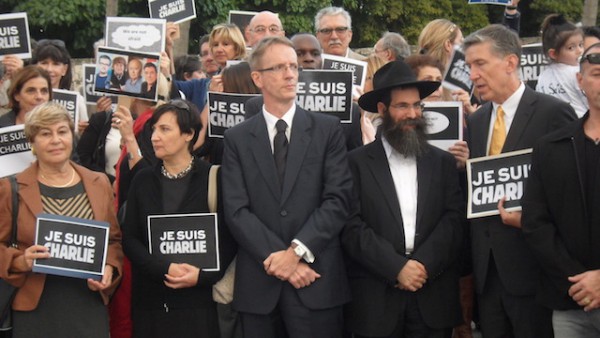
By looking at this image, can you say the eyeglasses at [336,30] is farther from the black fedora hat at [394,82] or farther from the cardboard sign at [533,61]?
the black fedora hat at [394,82]

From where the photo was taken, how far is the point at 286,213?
645 centimetres

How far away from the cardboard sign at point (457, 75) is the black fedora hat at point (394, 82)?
1.71 m

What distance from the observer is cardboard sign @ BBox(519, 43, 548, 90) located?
32.2 feet

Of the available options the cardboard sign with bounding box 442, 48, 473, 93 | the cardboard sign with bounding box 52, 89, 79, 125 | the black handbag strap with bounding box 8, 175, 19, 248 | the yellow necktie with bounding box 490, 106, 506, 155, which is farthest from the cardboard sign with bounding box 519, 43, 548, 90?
the black handbag strap with bounding box 8, 175, 19, 248

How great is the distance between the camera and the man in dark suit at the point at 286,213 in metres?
6.37

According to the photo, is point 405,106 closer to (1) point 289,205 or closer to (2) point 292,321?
(1) point 289,205

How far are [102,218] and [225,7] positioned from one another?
811 inches

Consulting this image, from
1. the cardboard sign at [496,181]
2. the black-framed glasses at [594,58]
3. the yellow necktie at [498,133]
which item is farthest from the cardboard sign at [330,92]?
the black-framed glasses at [594,58]

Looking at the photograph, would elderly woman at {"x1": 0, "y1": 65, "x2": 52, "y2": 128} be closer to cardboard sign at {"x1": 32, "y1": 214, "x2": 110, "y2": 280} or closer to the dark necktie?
cardboard sign at {"x1": 32, "y1": 214, "x2": 110, "y2": 280}

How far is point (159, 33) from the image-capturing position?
925 cm

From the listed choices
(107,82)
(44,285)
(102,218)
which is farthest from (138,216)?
(107,82)

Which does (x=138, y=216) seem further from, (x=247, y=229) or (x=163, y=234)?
(x=247, y=229)

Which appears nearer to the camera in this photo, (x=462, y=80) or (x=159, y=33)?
(x=462, y=80)


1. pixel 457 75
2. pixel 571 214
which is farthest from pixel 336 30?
pixel 571 214
